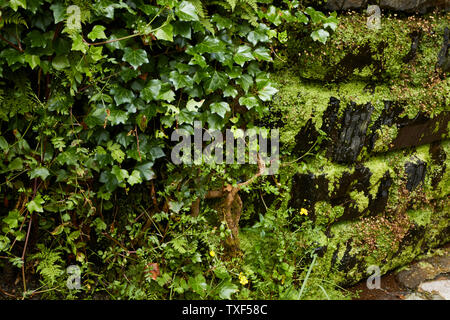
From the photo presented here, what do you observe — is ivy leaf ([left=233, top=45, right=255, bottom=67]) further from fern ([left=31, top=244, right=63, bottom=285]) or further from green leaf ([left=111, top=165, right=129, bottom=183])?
fern ([left=31, top=244, right=63, bottom=285])

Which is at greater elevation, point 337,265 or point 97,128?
point 97,128

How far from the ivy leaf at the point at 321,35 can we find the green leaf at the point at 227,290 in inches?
70.1

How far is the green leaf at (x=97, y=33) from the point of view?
1787 mm

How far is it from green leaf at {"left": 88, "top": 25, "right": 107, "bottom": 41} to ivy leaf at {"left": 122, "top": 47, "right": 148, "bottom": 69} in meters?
0.14

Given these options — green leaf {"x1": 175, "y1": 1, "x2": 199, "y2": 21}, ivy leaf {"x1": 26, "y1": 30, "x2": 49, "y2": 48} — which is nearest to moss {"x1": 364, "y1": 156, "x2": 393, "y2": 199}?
green leaf {"x1": 175, "y1": 1, "x2": 199, "y2": 21}

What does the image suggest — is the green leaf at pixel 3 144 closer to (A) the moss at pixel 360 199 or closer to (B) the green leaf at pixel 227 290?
(B) the green leaf at pixel 227 290

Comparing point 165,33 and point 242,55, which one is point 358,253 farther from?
point 165,33

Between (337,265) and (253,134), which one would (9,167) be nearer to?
(253,134)

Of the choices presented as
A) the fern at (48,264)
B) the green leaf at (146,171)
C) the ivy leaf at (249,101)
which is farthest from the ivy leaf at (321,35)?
the fern at (48,264)
